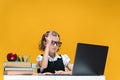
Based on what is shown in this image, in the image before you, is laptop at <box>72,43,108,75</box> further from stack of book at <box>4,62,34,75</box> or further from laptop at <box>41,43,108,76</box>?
stack of book at <box>4,62,34,75</box>

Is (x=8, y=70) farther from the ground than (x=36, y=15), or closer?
closer

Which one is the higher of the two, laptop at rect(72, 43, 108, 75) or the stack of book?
laptop at rect(72, 43, 108, 75)

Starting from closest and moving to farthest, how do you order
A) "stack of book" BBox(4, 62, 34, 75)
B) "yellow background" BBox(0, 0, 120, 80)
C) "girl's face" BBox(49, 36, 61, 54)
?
1. "stack of book" BBox(4, 62, 34, 75)
2. "girl's face" BBox(49, 36, 61, 54)
3. "yellow background" BBox(0, 0, 120, 80)

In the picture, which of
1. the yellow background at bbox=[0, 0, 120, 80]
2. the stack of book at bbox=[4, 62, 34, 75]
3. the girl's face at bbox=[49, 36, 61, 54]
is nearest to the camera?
the stack of book at bbox=[4, 62, 34, 75]

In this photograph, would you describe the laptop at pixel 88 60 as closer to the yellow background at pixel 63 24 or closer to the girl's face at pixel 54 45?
the girl's face at pixel 54 45

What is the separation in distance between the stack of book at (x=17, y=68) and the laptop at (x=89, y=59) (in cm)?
35

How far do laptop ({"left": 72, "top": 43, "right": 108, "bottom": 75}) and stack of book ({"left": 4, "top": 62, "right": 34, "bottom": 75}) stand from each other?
13.7 inches

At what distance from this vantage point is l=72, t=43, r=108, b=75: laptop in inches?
81.5

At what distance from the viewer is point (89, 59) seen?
211 centimetres

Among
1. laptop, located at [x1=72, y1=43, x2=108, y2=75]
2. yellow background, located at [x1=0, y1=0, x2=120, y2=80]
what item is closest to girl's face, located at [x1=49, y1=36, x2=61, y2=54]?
yellow background, located at [x1=0, y1=0, x2=120, y2=80]

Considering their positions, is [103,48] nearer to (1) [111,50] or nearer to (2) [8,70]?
(2) [8,70]

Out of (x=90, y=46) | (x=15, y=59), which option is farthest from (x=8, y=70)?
(x=90, y=46)

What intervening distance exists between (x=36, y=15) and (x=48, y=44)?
0.71 meters

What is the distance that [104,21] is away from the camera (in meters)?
3.53
